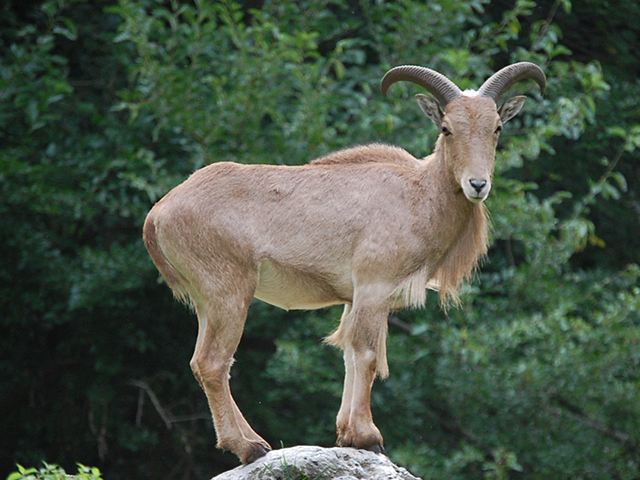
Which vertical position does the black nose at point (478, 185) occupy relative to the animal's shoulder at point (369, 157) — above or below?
above

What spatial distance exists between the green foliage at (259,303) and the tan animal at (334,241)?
386cm

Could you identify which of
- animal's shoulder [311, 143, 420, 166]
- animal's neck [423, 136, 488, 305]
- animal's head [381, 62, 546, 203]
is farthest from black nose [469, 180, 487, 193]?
animal's shoulder [311, 143, 420, 166]

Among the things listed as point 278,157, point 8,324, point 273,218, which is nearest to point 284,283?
point 273,218

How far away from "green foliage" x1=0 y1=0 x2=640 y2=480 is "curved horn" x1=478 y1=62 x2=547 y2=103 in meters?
3.10

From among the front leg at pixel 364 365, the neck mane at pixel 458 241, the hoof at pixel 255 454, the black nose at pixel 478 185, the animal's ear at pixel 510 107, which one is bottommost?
the hoof at pixel 255 454

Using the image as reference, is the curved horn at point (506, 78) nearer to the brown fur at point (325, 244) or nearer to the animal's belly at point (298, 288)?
the brown fur at point (325, 244)

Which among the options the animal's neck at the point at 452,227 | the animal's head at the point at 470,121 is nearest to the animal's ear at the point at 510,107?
the animal's head at the point at 470,121

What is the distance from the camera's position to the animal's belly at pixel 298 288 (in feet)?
21.1

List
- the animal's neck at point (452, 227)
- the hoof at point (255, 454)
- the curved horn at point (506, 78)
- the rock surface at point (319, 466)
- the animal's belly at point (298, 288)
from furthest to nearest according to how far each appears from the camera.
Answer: the curved horn at point (506, 78), the animal's neck at point (452, 227), the animal's belly at point (298, 288), the hoof at point (255, 454), the rock surface at point (319, 466)

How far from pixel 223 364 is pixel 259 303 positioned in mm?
5494

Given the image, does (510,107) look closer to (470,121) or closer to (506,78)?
(506,78)

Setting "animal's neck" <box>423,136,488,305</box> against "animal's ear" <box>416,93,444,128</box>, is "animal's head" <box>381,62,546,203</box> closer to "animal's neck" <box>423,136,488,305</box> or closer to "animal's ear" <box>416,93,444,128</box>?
"animal's ear" <box>416,93,444,128</box>

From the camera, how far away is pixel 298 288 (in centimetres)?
655

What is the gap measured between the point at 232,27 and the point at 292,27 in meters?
1.67
